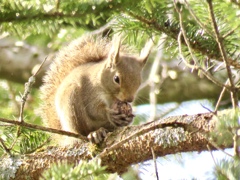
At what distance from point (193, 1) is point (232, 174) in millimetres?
704

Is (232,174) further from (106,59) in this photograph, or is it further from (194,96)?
(194,96)

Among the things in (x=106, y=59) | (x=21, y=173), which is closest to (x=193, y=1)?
(x=21, y=173)

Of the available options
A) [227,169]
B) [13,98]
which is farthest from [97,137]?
[13,98]

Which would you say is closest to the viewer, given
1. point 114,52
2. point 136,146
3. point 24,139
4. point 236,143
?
point 236,143

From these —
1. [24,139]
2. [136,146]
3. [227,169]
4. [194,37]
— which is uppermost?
[194,37]

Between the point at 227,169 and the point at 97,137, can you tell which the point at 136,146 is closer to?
the point at 97,137

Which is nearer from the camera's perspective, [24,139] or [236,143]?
[236,143]

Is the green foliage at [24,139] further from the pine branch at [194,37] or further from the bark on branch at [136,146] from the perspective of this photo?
the pine branch at [194,37]

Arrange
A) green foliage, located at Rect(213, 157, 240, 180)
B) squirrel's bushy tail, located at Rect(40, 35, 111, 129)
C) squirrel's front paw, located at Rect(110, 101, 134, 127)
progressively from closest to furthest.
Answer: green foliage, located at Rect(213, 157, 240, 180) → squirrel's front paw, located at Rect(110, 101, 134, 127) → squirrel's bushy tail, located at Rect(40, 35, 111, 129)

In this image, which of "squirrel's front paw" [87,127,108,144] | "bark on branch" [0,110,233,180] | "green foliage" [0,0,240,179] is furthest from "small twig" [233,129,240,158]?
"squirrel's front paw" [87,127,108,144]

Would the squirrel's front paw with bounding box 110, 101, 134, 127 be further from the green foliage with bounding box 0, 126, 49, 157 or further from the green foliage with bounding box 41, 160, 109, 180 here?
the green foliage with bounding box 41, 160, 109, 180

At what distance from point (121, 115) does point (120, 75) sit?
1.16 ft

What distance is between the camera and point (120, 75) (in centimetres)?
294

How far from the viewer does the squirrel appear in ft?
8.79
